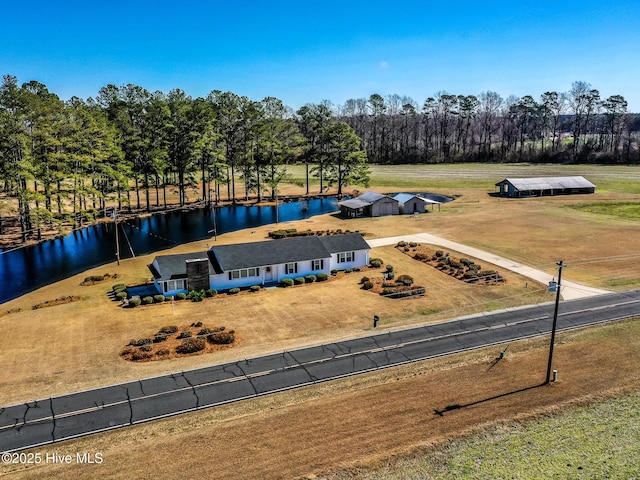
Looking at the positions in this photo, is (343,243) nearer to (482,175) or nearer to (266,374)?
(266,374)

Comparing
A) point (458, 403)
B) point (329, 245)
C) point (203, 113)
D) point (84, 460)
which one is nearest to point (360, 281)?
point (329, 245)

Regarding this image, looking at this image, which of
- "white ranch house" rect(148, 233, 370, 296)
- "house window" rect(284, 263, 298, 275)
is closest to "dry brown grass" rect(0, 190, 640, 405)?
"white ranch house" rect(148, 233, 370, 296)

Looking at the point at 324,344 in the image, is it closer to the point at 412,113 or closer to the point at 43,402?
the point at 43,402

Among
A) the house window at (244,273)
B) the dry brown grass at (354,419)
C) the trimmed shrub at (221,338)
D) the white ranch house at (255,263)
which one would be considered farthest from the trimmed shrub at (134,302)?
the dry brown grass at (354,419)

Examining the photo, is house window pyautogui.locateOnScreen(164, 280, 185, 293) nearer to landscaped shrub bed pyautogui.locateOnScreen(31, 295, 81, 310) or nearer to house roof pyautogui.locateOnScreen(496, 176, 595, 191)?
landscaped shrub bed pyautogui.locateOnScreen(31, 295, 81, 310)

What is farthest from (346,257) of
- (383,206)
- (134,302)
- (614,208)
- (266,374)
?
(614,208)

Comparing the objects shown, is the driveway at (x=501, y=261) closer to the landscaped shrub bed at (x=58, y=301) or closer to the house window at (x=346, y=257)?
the house window at (x=346, y=257)

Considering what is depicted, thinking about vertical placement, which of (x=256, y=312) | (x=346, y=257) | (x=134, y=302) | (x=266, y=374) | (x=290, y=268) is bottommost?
(x=266, y=374)
